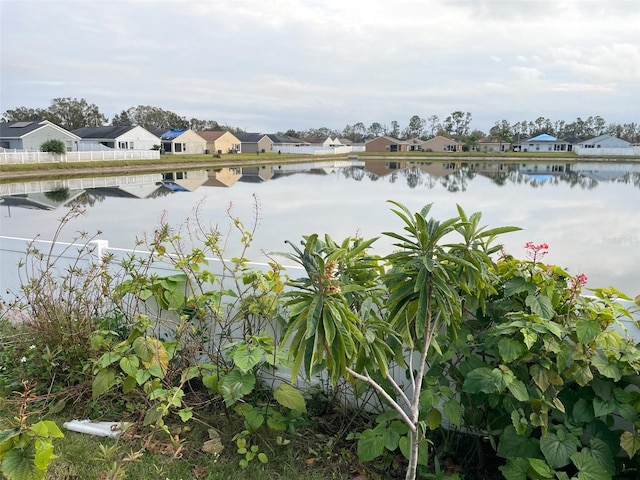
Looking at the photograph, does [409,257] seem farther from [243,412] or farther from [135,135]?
[135,135]

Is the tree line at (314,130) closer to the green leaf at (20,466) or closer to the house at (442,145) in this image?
the house at (442,145)

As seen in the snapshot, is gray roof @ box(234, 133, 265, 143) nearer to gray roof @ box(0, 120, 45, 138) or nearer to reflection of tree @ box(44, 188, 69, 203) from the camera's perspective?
gray roof @ box(0, 120, 45, 138)

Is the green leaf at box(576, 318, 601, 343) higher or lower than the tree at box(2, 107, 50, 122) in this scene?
lower

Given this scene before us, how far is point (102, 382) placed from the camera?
321 centimetres

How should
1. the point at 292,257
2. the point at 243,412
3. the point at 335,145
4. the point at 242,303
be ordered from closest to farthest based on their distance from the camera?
1. the point at 292,257
2. the point at 243,412
3. the point at 242,303
4. the point at 335,145

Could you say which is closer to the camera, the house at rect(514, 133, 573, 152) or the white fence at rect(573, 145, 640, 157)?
the white fence at rect(573, 145, 640, 157)

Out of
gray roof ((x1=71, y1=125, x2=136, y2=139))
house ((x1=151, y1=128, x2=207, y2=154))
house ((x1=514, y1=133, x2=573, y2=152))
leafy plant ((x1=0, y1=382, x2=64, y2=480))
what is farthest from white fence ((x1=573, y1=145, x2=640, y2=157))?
leafy plant ((x1=0, y1=382, x2=64, y2=480))

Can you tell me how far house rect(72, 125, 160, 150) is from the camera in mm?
55188

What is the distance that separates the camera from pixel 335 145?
100125 millimetres

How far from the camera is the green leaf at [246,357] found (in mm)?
2968

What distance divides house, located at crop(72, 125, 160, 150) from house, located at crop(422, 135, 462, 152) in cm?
5278

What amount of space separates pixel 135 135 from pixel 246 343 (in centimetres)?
5948

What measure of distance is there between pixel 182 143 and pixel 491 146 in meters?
58.3

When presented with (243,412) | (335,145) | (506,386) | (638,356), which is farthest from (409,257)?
(335,145)
